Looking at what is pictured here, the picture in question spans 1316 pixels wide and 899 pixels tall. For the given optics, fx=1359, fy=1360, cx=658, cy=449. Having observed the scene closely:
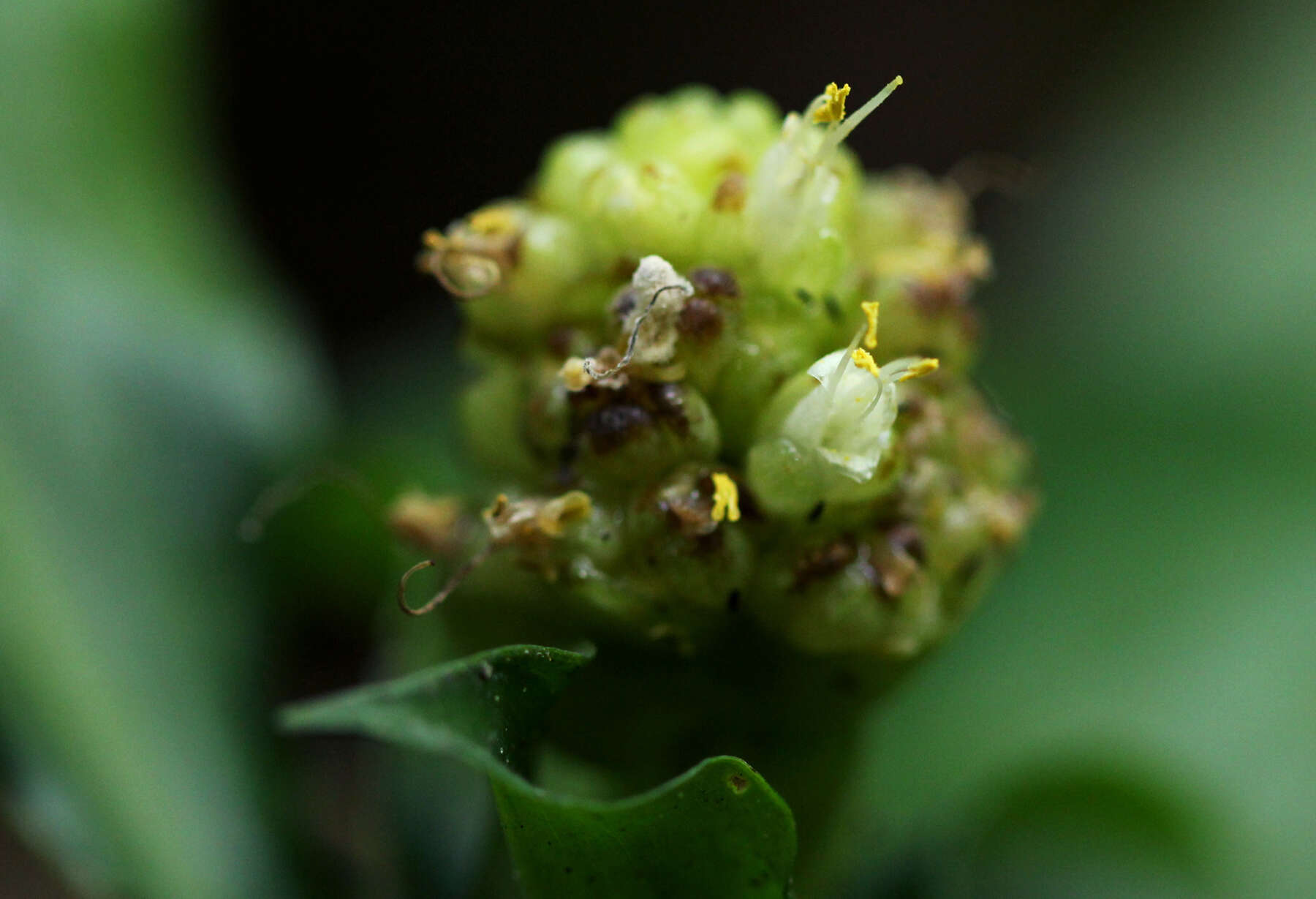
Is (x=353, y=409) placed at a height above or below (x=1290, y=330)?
below

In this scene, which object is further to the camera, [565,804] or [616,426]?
[616,426]

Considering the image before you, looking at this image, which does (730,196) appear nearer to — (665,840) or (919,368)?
(919,368)

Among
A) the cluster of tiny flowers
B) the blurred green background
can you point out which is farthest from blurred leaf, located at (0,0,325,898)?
the cluster of tiny flowers

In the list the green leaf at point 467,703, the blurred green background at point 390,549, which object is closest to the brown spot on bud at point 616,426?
the green leaf at point 467,703

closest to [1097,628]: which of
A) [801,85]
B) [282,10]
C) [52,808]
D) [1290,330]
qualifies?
[1290,330]

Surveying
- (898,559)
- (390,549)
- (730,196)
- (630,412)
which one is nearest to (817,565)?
(898,559)

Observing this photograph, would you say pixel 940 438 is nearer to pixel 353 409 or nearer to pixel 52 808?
pixel 52 808
